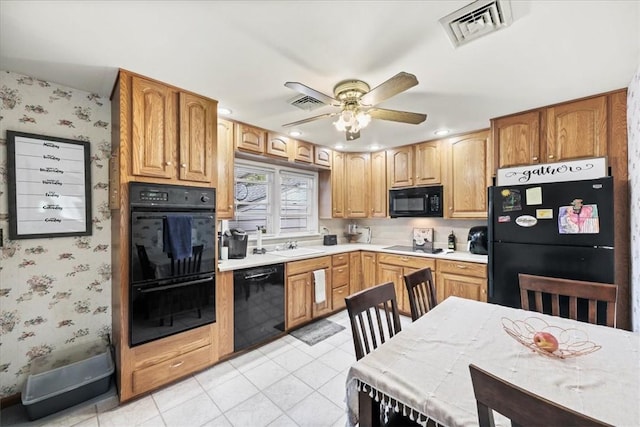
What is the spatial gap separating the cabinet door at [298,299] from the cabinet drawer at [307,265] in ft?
0.19

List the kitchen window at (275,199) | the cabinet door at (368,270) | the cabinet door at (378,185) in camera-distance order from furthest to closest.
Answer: the cabinet door at (378,185), the cabinet door at (368,270), the kitchen window at (275,199)

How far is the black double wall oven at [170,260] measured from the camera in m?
1.87

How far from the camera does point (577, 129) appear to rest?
7.44 feet

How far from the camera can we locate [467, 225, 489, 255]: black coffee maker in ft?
10.0

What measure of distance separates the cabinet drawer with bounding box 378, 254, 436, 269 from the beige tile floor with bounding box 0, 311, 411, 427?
1388 mm

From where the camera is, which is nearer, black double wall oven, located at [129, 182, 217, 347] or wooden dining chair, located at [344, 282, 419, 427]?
wooden dining chair, located at [344, 282, 419, 427]

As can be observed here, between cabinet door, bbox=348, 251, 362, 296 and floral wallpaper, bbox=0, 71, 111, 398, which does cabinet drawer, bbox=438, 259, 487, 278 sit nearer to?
cabinet door, bbox=348, 251, 362, 296

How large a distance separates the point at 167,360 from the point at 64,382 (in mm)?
712

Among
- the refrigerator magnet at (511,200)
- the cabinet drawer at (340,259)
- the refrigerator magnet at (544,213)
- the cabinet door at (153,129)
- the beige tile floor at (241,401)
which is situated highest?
the cabinet door at (153,129)

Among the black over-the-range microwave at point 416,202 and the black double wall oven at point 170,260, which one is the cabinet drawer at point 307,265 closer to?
the black double wall oven at point 170,260

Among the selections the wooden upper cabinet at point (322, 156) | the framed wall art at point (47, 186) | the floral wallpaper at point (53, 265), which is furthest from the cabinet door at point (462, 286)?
the framed wall art at point (47, 186)

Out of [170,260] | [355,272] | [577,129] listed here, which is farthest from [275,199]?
[577,129]

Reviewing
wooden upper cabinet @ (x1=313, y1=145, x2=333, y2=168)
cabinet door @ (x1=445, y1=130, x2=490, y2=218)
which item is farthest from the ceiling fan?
wooden upper cabinet @ (x1=313, y1=145, x2=333, y2=168)

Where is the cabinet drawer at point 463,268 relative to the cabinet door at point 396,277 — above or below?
above
